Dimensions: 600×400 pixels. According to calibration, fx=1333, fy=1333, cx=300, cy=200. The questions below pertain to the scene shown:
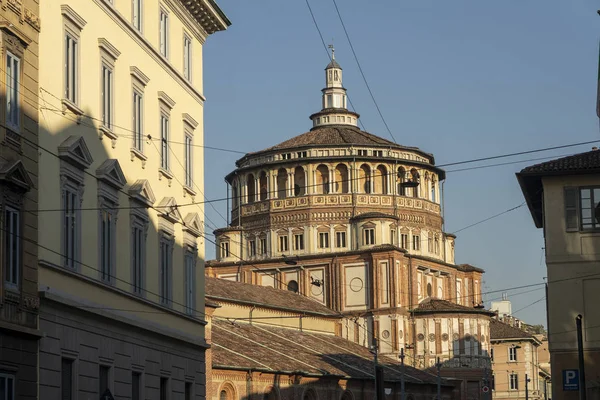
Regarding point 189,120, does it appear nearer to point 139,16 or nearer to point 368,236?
point 139,16

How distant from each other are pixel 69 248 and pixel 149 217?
5.88 metres

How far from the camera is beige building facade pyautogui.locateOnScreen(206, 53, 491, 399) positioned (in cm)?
10219

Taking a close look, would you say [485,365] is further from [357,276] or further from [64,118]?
[64,118]

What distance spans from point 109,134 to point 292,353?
169ft

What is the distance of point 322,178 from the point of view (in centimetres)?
10675

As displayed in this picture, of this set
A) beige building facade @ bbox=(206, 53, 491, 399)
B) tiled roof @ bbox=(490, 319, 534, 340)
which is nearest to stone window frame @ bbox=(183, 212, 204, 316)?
beige building facade @ bbox=(206, 53, 491, 399)

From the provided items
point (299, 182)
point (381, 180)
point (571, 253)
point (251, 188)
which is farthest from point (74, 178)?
point (251, 188)

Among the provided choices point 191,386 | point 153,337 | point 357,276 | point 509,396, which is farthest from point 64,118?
point 509,396

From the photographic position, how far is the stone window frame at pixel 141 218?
3231 cm

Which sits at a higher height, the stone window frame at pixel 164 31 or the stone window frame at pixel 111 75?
the stone window frame at pixel 164 31

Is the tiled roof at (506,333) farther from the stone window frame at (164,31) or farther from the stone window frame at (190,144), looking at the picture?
the stone window frame at (164,31)

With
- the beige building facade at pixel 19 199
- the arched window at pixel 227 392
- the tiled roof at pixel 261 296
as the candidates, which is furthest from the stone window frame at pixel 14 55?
the tiled roof at pixel 261 296

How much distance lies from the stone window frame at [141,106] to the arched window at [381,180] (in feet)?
243

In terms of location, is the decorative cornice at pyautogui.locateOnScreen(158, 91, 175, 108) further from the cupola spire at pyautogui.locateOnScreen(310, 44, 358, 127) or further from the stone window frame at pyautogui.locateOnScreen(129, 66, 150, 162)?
the cupola spire at pyautogui.locateOnScreen(310, 44, 358, 127)
